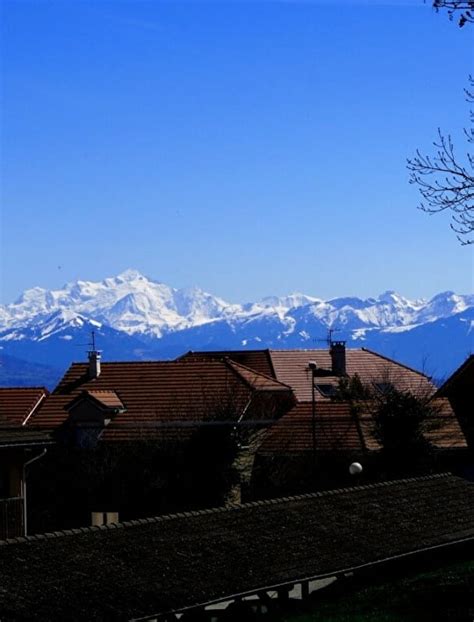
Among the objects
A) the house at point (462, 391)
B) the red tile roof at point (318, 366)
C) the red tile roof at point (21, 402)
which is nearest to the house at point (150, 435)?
the red tile roof at point (21, 402)

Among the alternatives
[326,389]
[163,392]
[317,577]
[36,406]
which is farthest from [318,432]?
[317,577]

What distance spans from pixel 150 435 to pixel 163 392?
275 inches

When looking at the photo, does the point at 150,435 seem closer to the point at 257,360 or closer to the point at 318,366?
the point at 257,360

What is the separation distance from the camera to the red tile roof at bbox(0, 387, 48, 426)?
2349 inches

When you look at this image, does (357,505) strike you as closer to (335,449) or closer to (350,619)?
(350,619)

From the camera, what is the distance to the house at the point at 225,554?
19.0 meters

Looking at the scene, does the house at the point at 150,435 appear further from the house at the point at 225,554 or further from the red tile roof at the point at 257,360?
the red tile roof at the point at 257,360

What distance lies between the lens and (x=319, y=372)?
74.3 m

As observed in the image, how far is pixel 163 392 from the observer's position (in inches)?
2320

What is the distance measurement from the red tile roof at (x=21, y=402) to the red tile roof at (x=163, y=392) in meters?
0.78

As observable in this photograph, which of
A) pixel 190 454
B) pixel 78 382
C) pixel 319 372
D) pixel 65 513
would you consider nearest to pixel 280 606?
pixel 190 454

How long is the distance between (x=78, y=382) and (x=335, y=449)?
62.2 feet

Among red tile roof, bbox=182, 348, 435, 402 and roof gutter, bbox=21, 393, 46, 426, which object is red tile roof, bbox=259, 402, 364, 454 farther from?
red tile roof, bbox=182, 348, 435, 402

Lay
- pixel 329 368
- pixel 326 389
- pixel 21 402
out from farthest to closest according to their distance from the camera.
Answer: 1. pixel 329 368
2. pixel 326 389
3. pixel 21 402
